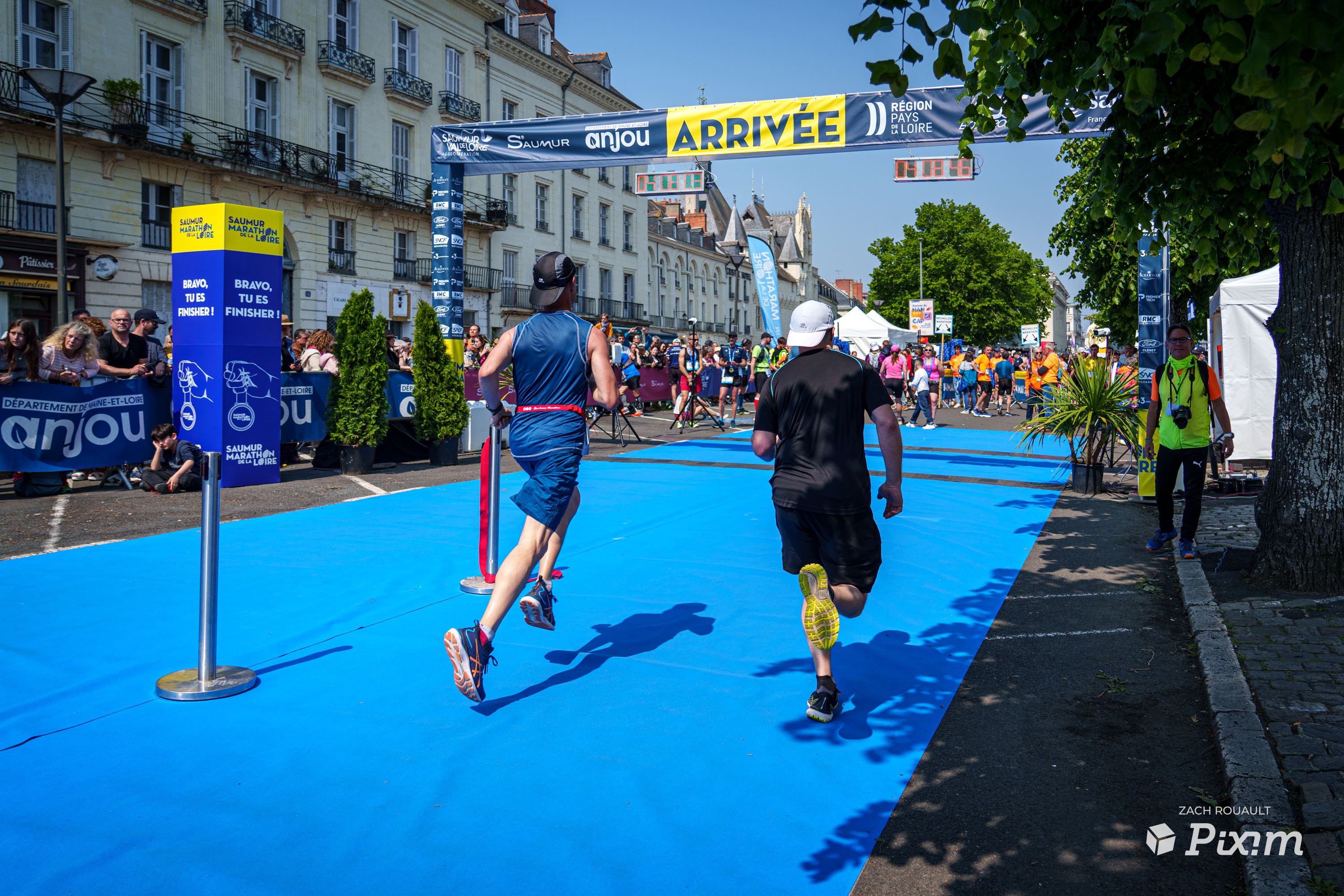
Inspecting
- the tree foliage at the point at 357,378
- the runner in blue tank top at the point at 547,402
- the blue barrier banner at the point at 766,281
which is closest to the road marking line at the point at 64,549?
the tree foliage at the point at 357,378

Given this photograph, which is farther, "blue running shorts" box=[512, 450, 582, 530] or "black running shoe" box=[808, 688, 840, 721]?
"blue running shorts" box=[512, 450, 582, 530]

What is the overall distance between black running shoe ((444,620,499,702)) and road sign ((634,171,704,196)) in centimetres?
1398

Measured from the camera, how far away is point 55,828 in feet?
10.2

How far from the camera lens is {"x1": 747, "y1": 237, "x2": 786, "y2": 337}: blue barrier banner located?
2191 centimetres

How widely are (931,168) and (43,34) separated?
70.6ft

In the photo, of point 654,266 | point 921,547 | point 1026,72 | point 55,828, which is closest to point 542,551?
point 55,828

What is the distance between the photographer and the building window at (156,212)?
993 inches

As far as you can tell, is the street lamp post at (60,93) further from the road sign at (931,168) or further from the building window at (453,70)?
the building window at (453,70)

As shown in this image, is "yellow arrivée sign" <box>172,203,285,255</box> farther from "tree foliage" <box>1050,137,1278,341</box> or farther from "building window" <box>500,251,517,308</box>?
"building window" <box>500,251,517,308</box>

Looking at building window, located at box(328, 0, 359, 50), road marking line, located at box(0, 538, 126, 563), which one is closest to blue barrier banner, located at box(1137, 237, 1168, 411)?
road marking line, located at box(0, 538, 126, 563)

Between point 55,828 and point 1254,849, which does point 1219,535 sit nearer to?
point 1254,849

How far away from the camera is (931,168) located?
48.7 feet

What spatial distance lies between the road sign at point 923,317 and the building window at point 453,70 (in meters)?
19.9

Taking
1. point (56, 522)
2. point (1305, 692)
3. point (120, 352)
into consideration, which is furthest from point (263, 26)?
point (1305, 692)
